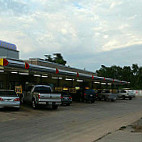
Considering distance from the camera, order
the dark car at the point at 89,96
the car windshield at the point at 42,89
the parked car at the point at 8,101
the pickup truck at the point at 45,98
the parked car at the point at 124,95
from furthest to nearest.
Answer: the parked car at the point at 124,95 → the dark car at the point at 89,96 → the car windshield at the point at 42,89 → the pickup truck at the point at 45,98 → the parked car at the point at 8,101

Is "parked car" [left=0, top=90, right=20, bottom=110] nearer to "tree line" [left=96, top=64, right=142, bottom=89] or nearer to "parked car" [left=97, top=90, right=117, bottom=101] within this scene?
"parked car" [left=97, top=90, right=117, bottom=101]

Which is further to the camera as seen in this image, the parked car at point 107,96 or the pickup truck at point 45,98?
the parked car at point 107,96

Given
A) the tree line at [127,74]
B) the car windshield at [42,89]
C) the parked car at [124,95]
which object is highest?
the tree line at [127,74]

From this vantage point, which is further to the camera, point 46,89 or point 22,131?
point 46,89

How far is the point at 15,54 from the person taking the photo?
37938mm

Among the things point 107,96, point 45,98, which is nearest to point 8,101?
point 45,98

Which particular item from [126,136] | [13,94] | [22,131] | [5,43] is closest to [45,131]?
[22,131]

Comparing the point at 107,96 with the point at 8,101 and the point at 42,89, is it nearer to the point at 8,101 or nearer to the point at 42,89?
the point at 42,89

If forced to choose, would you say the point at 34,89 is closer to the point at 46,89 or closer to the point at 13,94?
the point at 46,89

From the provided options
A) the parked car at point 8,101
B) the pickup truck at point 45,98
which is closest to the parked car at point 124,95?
the pickup truck at point 45,98

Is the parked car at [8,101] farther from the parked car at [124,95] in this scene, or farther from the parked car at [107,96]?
the parked car at [124,95]

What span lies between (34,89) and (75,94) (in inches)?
500

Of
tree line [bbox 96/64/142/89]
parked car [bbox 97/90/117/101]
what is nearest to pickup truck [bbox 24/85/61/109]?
parked car [bbox 97/90/117/101]

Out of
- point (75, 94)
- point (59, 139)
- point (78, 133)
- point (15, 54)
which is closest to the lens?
point (59, 139)
